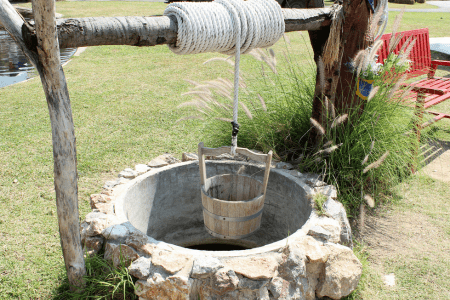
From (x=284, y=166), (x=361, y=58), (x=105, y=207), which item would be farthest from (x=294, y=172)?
(x=105, y=207)

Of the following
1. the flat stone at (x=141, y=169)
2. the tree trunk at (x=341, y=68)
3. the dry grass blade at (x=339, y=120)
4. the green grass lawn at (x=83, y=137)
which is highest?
the tree trunk at (x=341, y=68)

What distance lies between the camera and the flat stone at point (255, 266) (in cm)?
203

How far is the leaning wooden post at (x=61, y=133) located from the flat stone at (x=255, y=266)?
88 cm

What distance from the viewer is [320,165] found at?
333 cm

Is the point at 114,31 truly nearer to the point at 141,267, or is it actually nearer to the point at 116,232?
the point at 116,232

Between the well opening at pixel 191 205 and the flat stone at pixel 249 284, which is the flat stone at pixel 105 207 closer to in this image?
the well opening at pixel 191 205

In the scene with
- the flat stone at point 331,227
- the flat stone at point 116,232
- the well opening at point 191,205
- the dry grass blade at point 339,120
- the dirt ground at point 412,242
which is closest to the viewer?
the flat stone at point 116,232

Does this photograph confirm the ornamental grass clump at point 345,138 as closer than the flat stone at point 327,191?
No

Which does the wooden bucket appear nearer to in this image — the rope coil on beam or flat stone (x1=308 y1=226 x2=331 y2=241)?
flat stone (x1=308 y1=226 x2=331 y2=241)

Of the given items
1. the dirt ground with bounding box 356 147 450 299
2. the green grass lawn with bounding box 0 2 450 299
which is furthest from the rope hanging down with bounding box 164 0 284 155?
the green grass lawn with bounding box 0 2 450 299

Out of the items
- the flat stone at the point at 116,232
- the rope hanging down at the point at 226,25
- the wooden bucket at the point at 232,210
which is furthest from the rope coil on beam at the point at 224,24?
the flat stone at the point at 116,232

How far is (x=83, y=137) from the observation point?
4.98 metres

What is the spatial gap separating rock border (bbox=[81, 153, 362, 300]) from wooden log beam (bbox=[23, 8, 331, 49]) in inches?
43.4

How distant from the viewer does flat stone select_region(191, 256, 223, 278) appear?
6.60 feet
